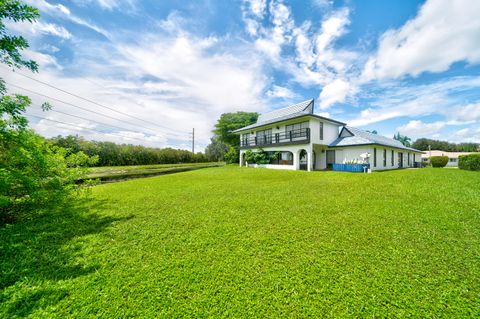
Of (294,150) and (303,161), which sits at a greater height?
(294,150)

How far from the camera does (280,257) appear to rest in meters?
3.16

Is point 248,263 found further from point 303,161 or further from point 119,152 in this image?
point 119,152

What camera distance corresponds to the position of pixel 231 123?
110ft

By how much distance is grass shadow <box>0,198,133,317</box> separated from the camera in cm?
234

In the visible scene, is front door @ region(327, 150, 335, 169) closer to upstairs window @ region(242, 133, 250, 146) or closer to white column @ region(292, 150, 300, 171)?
white column @ region(292, 150, 300, 171)

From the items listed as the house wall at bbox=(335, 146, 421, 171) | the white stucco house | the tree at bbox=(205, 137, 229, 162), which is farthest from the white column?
the tree at bbox=(205, 137, 229, 162)

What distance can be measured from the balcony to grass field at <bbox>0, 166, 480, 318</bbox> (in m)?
11.9

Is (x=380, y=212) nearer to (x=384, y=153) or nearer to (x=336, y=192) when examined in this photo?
(x=336, y=192)

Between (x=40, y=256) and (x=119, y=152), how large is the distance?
33.5 m

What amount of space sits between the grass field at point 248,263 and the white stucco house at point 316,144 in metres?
11.6

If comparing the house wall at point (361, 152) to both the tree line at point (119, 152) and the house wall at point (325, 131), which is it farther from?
the tree line at point (119, 152)

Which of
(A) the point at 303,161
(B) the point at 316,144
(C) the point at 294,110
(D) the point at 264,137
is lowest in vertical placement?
(A) the point at 303,161

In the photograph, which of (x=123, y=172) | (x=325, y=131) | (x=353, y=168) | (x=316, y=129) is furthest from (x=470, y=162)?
(x=123, y=172)

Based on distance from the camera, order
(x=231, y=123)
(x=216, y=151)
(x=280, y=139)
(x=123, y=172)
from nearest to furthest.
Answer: (x=123, y=172)
(x=280, y=139)
(x=231, y=123)
(x=216, y=151)
